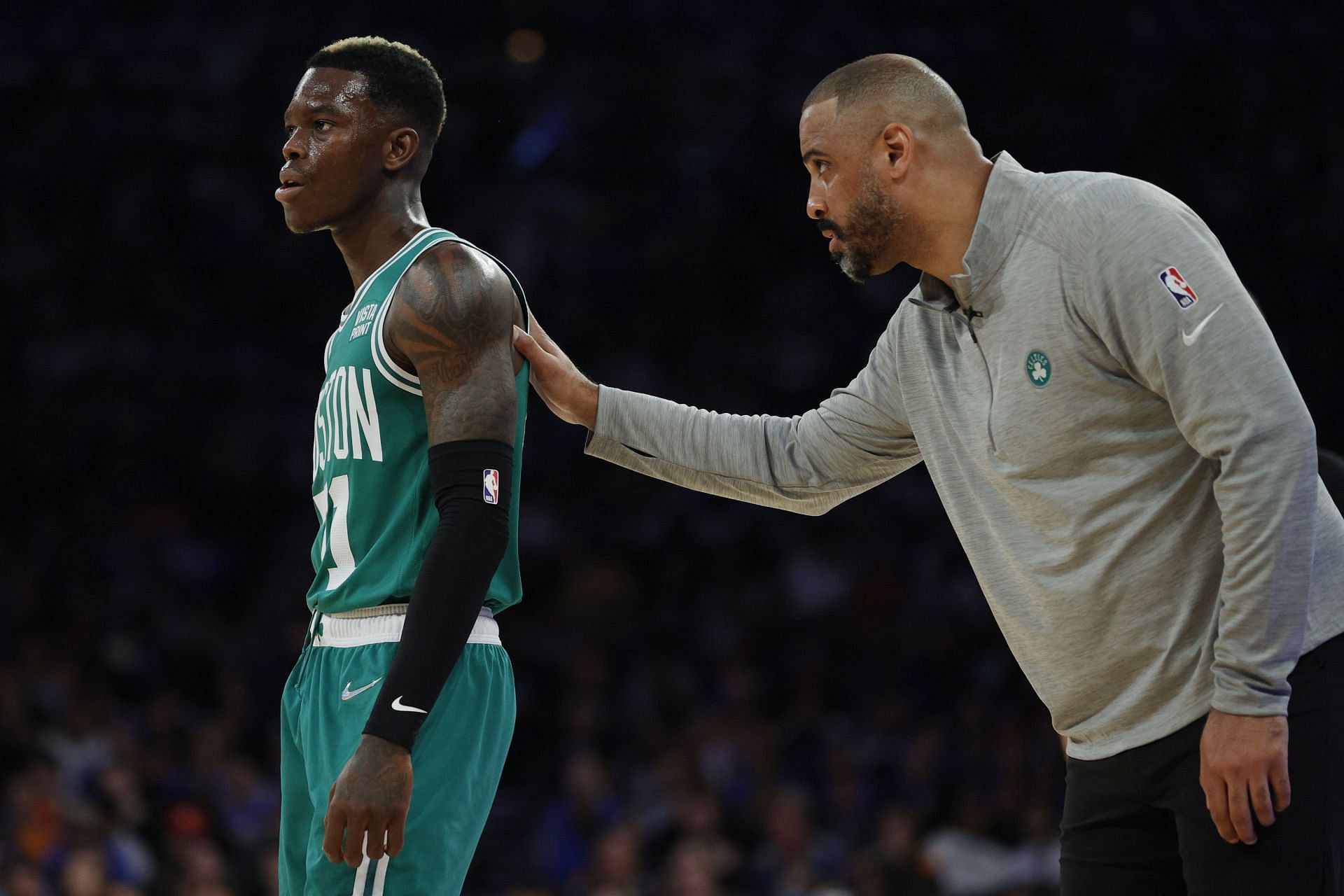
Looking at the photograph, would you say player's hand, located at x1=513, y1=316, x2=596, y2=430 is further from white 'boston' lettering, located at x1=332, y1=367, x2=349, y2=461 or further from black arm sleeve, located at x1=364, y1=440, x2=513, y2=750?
black arm sleeve, located at x1=364, y1=440, x2=513, y2=750

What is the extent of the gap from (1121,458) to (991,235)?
491 millimetres

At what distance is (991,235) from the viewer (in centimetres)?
278

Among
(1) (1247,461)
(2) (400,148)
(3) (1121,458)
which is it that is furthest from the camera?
(2) (400,148)

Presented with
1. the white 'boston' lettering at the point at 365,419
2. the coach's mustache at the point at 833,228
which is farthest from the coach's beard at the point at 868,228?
the white 'boston' lettering at the point at 365,419

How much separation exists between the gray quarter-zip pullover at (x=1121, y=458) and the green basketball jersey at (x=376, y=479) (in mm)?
892

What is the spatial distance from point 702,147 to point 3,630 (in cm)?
630

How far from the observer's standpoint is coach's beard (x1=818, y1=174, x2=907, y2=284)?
2900 mm

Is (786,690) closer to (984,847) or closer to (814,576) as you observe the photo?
(814,576)

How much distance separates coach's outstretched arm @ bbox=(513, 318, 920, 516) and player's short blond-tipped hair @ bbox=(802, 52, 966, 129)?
1.97ft

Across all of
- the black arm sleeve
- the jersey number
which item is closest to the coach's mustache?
the black arm sleeve

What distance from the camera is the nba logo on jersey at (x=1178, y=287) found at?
7.98 feet

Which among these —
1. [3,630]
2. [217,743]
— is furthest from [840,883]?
[3,630]

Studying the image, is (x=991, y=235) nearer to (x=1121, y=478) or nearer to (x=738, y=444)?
(x=1121, y=478)

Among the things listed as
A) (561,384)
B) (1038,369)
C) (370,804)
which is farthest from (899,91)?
(370,804)
